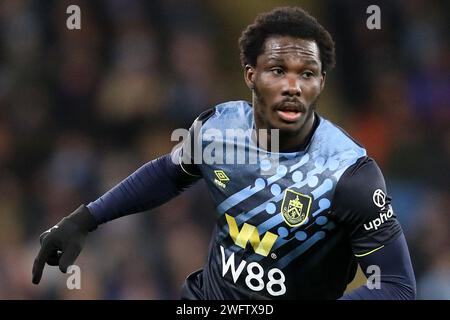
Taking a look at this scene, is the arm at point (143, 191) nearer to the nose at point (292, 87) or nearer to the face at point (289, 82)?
the face at point (289, 82)

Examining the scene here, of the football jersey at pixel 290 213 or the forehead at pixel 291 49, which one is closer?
the football jersey at pixel 290 213

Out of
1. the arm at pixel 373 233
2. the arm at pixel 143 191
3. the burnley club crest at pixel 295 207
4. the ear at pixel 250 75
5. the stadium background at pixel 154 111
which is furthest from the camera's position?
the stadium background at pixel 154 111

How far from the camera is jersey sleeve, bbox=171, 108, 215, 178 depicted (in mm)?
3938

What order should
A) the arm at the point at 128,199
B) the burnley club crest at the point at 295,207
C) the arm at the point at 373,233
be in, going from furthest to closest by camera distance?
1. the arm at the point at 128,199
2. the burnley club crest at the point at 295,207
3. the arm at the point at 373,233

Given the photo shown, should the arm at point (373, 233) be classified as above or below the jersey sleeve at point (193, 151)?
below

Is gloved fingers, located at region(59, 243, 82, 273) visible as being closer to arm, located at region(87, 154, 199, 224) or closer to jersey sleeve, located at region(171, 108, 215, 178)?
arm, located at region(87, 154, 199, 224)

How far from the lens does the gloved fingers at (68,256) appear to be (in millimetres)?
3879

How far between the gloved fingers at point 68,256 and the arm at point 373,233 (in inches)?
45.8

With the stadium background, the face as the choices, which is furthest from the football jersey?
the stadium background

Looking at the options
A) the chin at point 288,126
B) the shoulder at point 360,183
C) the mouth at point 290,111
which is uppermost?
the mouth at point 290,111

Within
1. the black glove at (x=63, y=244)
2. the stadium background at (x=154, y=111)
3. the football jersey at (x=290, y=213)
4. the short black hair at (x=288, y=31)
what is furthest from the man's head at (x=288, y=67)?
the stadium background at (x=154, y=111)

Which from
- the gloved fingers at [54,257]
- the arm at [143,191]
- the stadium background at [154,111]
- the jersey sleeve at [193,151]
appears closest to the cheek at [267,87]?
the jersey sleeve at [193,151]

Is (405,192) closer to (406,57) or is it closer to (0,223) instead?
(406,57)
